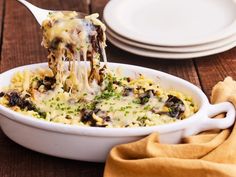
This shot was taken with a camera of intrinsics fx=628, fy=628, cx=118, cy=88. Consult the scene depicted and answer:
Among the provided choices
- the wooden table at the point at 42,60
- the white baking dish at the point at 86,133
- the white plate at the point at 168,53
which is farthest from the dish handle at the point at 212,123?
the white plate at the point at 168,53

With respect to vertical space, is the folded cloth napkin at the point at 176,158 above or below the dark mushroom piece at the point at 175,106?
below

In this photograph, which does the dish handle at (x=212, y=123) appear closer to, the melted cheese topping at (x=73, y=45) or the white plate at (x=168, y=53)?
the melted cheese topping at (x=73, y=45)

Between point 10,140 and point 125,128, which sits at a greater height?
point 125,128

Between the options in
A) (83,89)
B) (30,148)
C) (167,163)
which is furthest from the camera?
(83,89)

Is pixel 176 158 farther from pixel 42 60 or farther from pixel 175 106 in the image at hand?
pixel 42 60

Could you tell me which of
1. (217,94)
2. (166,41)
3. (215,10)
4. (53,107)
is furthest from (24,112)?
(215,10)

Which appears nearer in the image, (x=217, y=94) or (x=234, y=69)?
(x=217, y=94)

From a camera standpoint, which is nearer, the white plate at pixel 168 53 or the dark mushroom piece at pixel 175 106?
the dark mushroom piece at pixel 175 106

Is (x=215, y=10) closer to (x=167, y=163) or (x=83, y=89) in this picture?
(x=83, y=89)
